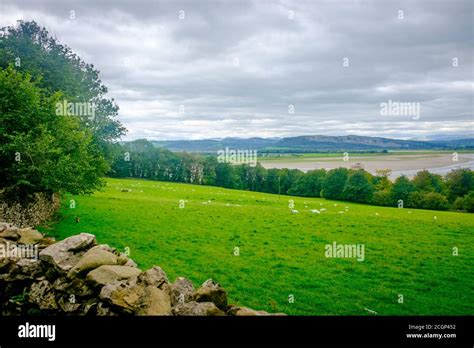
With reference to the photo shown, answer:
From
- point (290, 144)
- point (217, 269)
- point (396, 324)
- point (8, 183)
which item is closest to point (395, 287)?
point (396, 324)

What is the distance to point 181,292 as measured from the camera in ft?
29.0

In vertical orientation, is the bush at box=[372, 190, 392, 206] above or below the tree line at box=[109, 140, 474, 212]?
below

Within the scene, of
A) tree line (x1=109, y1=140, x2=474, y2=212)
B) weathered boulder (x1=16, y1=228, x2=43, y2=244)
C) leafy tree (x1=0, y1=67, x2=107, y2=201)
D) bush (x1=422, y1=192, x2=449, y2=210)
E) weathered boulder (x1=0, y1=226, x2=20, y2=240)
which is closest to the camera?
weathered boulder (x1=16, y1=228, x2=43, y2=244)

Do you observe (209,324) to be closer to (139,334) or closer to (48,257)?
(139,334)

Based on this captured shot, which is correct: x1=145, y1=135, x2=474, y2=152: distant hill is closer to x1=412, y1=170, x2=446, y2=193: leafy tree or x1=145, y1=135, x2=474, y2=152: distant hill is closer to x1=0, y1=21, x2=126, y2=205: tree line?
x1=412, y1=170, x2=446, y2=193: leafy tree

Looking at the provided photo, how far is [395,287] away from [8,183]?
20819 mm

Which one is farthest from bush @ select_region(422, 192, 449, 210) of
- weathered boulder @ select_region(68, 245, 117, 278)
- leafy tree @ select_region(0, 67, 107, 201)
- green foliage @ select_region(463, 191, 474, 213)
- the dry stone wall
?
weathered boulder @ select_region(68, 245, 117, 278)

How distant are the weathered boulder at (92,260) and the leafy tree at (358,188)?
215 feet

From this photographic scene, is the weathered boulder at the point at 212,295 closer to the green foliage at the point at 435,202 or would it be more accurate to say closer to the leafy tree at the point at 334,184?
the green foliage at the point at 435,202

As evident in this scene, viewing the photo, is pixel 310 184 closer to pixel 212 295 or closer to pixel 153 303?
pixel 212 295

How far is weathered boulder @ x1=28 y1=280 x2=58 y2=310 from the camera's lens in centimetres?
875

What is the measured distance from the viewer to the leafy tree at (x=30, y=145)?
18.3 m

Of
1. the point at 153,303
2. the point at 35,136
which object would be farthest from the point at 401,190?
the point at 153,303

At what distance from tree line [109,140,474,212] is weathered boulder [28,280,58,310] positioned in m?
26.3
